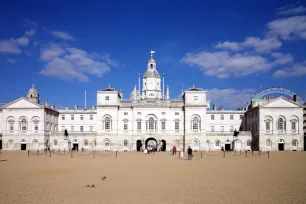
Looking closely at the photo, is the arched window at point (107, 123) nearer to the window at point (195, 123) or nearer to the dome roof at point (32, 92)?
the window at point (195, 123)

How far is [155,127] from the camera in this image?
65.3 meters

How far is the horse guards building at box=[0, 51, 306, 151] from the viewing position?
64.1m

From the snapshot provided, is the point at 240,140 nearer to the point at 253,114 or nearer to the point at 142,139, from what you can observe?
the point at 253,114

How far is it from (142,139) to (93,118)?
67.3ft

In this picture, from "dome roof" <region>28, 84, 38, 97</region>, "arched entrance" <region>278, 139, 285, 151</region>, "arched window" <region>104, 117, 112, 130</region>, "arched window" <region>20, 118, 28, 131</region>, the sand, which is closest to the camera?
the sand

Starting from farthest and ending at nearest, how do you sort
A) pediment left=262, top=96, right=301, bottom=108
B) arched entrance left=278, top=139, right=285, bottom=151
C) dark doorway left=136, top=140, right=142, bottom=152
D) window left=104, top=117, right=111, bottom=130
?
dark doorway left=136, top=140, right=142, bottom=152, window left=104, top=117, right=111, bottom=130, pediment left=262, top=96, right=301, bottom=108, arched entrance left=278, top=139, right=285, bottom=151

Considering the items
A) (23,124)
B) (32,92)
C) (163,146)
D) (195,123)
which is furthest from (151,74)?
(32,92)

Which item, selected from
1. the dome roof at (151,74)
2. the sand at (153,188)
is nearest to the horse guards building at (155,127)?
the dome roof at (151,74)

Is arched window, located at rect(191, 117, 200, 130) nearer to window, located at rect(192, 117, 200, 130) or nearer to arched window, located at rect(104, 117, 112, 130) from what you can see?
window, located at rect(192, 117, 200, 130)

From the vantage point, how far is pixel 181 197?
49.1ft

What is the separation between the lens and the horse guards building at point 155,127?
210 ft

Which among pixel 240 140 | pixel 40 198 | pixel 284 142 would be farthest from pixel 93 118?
pixel 40 198

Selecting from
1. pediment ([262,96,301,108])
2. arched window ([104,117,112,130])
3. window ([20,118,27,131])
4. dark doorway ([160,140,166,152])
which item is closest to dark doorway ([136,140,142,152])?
dark doorway ([160,140,166,152])

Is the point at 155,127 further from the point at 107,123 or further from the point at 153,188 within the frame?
the point at 153,188
